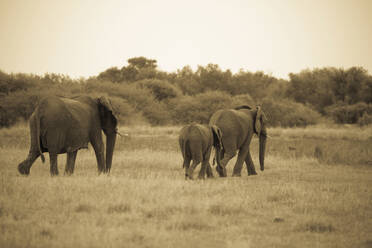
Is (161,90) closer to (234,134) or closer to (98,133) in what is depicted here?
(234,134)

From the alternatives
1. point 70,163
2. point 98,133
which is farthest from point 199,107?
point 70,163

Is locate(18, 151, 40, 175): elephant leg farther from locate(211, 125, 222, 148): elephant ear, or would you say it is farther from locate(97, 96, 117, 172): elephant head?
locate(211, 125, 222, 148): elephant ear

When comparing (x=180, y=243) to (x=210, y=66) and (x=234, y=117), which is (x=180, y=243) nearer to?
(x=234, y=117)

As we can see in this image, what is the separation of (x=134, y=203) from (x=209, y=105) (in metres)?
33.5

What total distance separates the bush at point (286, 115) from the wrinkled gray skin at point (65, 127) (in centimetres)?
2913

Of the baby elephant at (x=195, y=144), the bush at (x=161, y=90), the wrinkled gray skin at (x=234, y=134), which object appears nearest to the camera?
the baby elephant at (x=195, y=144)

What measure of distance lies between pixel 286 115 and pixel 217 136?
95.1 feet

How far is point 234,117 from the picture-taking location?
13.7 meters

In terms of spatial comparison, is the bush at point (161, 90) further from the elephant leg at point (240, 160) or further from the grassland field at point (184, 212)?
the grassland field at point (184, 212)

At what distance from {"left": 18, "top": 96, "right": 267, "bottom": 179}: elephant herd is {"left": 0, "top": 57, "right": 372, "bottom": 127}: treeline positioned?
1744 cm

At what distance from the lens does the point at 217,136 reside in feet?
41.9

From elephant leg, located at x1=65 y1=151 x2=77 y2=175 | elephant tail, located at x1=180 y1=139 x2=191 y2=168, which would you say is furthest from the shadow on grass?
elephant leg, located at x1=65 y1=151 x2=77 y2=175

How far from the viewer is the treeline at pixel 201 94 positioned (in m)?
38.5

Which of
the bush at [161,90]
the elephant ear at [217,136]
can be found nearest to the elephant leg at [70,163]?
the elephant ear at [217,136]
